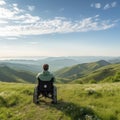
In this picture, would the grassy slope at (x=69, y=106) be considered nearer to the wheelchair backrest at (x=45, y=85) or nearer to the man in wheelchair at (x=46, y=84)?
the man in wheelchair at (x=46, y=84)

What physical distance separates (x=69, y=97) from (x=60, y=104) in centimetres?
268

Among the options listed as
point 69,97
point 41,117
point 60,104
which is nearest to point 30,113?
point 41,117

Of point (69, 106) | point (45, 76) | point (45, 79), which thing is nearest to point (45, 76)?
point (45, 76)

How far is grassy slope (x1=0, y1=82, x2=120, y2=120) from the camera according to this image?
16.1 meters

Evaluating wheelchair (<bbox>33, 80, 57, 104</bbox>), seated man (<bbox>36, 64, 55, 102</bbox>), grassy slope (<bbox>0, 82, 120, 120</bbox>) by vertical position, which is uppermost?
seated man (<bbox>36, 64, 55, 102</bbox>)

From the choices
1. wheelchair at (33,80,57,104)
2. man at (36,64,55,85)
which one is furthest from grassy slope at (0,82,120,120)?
man at (36,64,55,85)

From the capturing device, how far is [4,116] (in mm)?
17875

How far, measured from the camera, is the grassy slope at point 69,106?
16.1 m

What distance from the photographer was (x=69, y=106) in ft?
59.6

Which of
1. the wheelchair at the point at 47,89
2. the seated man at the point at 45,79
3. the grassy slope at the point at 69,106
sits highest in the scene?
the seated man at the point at 45,79

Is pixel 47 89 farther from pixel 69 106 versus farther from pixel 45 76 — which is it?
pixel 69 106

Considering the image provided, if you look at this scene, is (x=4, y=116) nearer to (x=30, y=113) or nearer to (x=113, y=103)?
(x=30, y=113)

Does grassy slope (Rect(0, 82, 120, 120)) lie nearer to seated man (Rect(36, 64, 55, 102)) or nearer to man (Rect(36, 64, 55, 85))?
seated man (Rect(36, 64, 55, 102))

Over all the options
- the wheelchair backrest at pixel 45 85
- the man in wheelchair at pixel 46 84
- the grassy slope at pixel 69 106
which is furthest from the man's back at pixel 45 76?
the grassy slope at pixel 69 106
